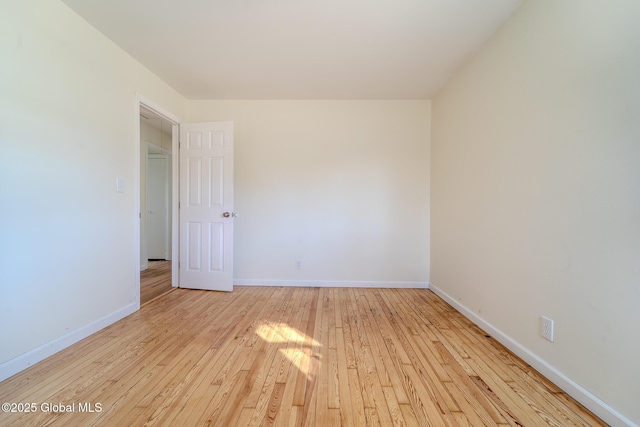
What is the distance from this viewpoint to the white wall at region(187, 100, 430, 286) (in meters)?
3.43

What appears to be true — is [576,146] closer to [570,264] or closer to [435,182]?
[570,264]

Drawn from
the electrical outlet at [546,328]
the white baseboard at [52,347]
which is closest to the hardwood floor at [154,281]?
the white baseboard at [52,347]

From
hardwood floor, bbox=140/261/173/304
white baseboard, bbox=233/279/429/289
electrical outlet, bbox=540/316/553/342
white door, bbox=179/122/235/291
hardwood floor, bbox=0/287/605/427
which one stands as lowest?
hardwood floor, bbox=140/261/173/304

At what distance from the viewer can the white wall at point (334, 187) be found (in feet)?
11.2

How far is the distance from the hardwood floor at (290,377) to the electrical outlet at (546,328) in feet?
0.83

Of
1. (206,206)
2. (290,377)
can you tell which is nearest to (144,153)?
(206,206)

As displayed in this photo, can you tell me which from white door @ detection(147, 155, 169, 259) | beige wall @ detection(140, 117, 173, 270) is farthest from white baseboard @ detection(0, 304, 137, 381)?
white door @ detection(147, 155, 169, 259)

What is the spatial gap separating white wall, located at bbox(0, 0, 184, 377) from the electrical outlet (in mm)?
3199

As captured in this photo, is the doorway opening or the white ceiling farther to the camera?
the doorway opening

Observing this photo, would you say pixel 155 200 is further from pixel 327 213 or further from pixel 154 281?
pixel 327 213

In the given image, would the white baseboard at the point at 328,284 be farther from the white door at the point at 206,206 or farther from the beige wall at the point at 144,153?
the beige wall at the point at 144,153

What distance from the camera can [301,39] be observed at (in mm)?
2188

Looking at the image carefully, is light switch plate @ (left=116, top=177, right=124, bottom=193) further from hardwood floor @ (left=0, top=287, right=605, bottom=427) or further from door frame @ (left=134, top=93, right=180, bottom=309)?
hardwood floor @ (left=0, top=287, right=605, bottom=427)

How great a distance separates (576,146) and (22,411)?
314 centimetres
